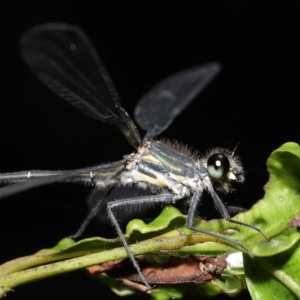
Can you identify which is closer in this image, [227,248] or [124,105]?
[227,248]

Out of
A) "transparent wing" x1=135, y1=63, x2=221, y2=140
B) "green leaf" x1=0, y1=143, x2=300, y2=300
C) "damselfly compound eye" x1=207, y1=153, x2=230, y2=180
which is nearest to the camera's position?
"green leaf" x1=0, y1=143, x2=300, y2=300

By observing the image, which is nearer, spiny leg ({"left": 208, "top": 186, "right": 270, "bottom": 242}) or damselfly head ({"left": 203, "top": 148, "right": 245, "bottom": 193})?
spiny leg ({"left": 208, "top": 186, "right": 270, "bottom": 242})

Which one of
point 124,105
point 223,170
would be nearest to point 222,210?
point 223,170

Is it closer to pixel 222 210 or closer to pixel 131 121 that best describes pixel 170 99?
pixel 131 121

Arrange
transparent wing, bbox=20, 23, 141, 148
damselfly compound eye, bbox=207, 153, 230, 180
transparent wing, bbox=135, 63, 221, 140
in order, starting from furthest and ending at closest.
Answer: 1. transparent wing, bbox=135, 63, 221, 140
2. transparent wing, bbox=20, 23, 141, 148
3. damselfly compound eye, bbox=207, 153, 230, 180

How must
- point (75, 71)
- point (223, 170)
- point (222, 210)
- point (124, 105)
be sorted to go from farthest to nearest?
point (124, 105)
point (75, 71)
point (223, 170)
point (222, 210)

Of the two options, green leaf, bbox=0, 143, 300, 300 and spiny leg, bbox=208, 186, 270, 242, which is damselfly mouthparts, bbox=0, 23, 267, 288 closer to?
spiny leg, bbox=208, 186, 270, 242

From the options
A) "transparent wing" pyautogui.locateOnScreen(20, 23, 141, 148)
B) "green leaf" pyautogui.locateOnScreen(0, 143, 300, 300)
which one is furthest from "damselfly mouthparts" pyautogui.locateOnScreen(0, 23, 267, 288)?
"green leaf" pyautogui.locateOnScreen(0, 143, 300, 300)
